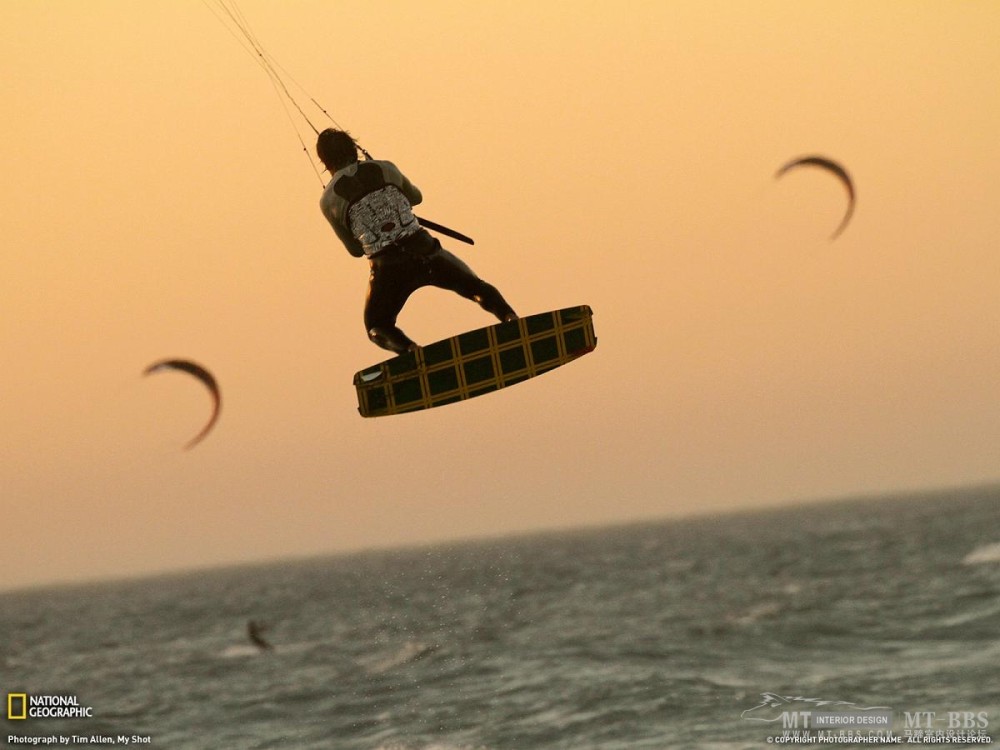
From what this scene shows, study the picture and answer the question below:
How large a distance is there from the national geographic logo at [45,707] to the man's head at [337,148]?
40.2 metres

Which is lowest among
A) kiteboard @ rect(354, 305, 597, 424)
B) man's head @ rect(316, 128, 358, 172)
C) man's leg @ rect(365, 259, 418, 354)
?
kiteboard @ rect(354, 305, 597, 424)

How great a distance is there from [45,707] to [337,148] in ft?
149

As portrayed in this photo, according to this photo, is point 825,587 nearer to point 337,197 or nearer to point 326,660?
point 326,660

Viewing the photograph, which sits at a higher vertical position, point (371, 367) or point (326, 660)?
point (371, 367)

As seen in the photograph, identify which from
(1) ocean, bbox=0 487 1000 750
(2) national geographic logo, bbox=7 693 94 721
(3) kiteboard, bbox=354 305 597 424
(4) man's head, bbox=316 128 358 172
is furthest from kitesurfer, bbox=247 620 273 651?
(4) man's head, bbox=316 128 358 172

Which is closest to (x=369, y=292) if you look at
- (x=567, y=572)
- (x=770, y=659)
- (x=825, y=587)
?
(x=770, y=659)

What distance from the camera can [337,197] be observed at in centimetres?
1360

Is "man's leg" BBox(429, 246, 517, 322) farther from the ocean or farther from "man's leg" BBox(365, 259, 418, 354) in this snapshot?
the ocean

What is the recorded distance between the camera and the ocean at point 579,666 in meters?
36.0

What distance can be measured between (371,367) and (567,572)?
92.4 meters

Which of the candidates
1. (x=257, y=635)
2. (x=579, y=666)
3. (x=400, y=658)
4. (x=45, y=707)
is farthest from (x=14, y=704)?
(x=579, y=666)

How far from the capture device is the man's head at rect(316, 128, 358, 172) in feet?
45.0

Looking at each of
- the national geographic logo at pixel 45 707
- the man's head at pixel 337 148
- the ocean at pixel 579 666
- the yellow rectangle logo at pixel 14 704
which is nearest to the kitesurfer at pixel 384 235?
the man's head at pixel 337 148

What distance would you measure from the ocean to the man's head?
2202cm
